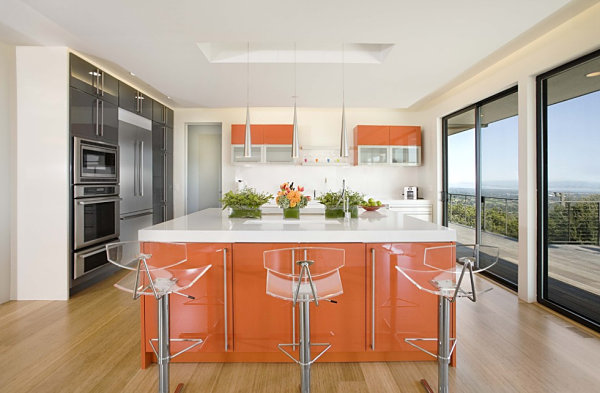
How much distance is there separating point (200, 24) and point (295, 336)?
7.58 feet

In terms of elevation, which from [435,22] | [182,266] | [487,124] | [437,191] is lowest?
[182,266]

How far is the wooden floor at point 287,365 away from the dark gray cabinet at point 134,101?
2.58 m

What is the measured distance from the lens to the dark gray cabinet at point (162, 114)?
4.87 meters

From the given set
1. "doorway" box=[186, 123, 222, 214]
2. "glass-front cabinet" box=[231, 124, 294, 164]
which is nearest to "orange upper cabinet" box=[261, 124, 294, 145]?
"glass-front cabinet" box=[231, 124, 294, 164]

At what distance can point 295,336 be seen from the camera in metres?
2.11

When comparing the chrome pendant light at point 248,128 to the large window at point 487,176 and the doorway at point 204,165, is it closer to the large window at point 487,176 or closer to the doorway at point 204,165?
the doorway at point 204,165

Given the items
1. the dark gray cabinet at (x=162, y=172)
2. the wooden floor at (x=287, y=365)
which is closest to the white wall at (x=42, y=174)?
the wooden floor at (x=287, y=365)

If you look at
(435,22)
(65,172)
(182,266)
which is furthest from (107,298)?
(435,22)

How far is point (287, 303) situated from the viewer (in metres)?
2.10

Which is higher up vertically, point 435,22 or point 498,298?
point 435,22

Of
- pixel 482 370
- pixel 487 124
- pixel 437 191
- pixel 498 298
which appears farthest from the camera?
pixel 437 191

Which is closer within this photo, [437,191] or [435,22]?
[435,22]

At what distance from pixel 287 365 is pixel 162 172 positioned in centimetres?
396

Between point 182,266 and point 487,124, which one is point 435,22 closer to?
point 487,124
